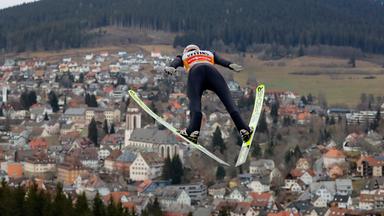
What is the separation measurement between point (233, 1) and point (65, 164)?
2255 inches

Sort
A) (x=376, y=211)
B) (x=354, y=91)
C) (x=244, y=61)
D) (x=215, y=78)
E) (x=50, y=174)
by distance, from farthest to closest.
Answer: (x=244, y=61)
(x=354, y=91)
(x=50, y=174)
(x=376, y=211)
(x=215, y=78)

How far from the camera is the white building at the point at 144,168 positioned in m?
42.0

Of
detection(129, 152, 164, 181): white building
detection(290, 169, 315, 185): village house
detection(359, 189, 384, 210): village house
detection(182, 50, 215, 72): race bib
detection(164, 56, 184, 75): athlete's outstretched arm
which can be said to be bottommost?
A: detection(129, 152, 164, 181): white building

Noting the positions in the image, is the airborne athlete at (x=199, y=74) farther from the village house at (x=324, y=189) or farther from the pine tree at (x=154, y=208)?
the village house at (x=324, y=189)

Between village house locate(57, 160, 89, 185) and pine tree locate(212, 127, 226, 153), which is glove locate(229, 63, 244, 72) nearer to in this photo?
village house locate(57, 160, 89, 185)

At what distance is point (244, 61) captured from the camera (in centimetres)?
7469

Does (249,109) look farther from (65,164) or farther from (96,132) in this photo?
(65,164)

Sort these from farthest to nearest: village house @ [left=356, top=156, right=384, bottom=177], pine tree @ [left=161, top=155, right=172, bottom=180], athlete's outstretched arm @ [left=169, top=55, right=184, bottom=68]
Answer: pine tree @ [left=161, top=155, right=172, bottom=180]
village house @ [left=356, top=156, right=384, bottom=177]
athlete's outstretched arm @ [left=169, top=55, right=184, bottom=68]

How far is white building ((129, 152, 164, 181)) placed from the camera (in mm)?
42031

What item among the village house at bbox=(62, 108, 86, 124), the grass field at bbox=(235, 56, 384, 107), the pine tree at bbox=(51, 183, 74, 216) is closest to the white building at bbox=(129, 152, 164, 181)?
the village house at bbox=(62, 108, 86, 124)

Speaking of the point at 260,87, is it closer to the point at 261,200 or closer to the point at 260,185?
the point at 261,200

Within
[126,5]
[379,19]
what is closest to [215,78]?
[126,5]

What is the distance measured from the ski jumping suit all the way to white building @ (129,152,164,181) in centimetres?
3520

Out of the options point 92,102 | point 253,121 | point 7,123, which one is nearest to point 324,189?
point 7,123
